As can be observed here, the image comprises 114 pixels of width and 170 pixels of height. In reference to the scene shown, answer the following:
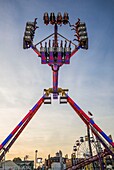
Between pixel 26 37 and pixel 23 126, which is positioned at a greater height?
pixel 26 37

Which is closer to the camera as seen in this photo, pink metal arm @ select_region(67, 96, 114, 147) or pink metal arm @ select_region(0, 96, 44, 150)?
pink metal arm @ select_region(0, 96, 44, 150)

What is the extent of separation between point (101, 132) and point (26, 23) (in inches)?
485

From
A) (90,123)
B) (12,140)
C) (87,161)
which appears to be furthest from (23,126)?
(87,161)

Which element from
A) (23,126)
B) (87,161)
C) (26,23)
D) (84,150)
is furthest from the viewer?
(84,150)

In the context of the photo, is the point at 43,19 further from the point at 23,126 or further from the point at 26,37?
the point at 23,126

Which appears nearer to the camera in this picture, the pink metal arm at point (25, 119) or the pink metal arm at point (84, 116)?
the pink metal arm at point (25, 119)

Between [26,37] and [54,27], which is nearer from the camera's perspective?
[26,37]

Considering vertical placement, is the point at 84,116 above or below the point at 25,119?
above

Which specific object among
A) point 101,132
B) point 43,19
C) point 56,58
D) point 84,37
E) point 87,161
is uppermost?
point 43,19

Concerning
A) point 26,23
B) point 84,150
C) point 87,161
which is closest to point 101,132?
point 26,23

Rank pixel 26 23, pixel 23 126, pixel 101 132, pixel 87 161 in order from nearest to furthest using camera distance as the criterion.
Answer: pixel 26 23 → pixel 101 132 → pixel 23 126 → pixel 87 161

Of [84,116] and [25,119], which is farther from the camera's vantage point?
[84,116]

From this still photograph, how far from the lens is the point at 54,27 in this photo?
20.0m

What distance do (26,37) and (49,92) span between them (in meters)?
6.64
